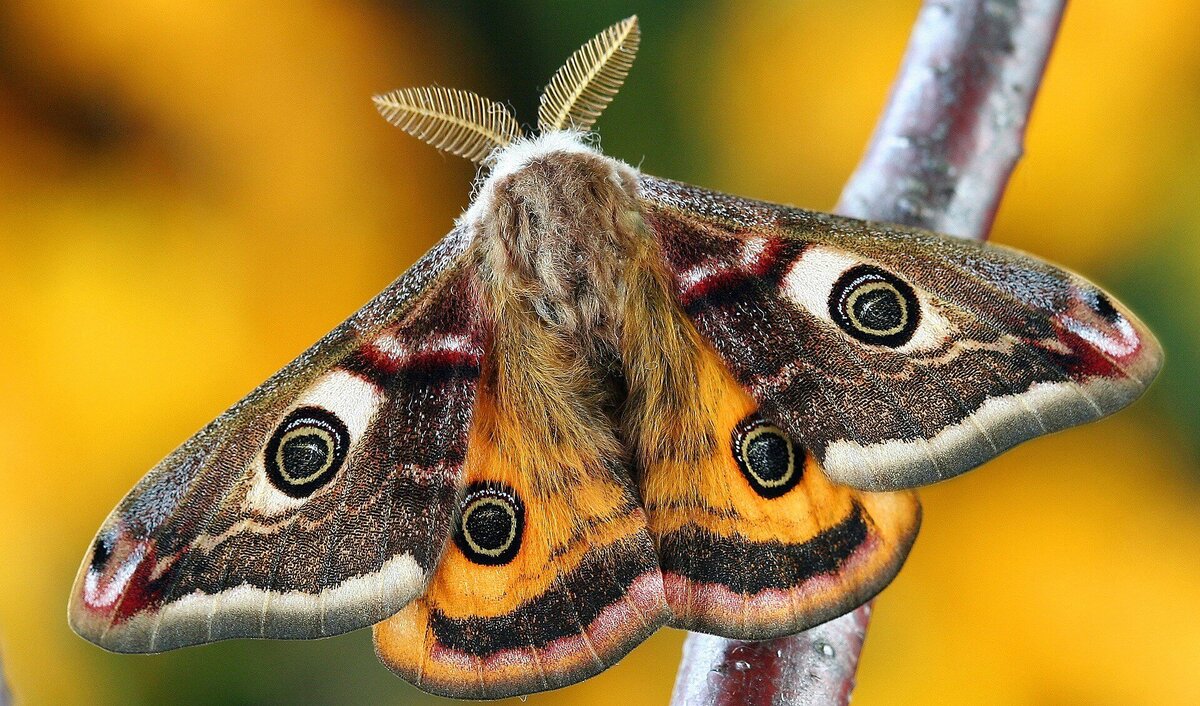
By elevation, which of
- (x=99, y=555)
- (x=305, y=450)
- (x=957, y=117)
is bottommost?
(x=99, y=555)

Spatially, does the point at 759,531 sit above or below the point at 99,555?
above

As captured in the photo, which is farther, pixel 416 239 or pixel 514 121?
pixel 416 239

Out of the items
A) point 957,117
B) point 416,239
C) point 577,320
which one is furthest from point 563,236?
point 416,239

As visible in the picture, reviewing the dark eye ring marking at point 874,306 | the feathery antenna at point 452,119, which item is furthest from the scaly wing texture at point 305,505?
the dark eye ring marking at point 874,306

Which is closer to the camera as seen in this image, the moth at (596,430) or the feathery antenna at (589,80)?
the moth at (596,430)

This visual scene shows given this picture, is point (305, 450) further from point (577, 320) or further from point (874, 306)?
point (874, 306)

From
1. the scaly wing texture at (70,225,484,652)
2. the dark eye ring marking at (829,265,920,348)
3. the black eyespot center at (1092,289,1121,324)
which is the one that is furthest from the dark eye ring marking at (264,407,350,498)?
the black eyespot center at (1092,289,1121,324)

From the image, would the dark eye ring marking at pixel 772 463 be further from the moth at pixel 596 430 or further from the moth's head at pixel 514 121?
the moth's head at pixel 514 121

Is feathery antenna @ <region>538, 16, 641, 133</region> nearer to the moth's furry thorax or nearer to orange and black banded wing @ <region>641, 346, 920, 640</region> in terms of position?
the moth's furry thorax
